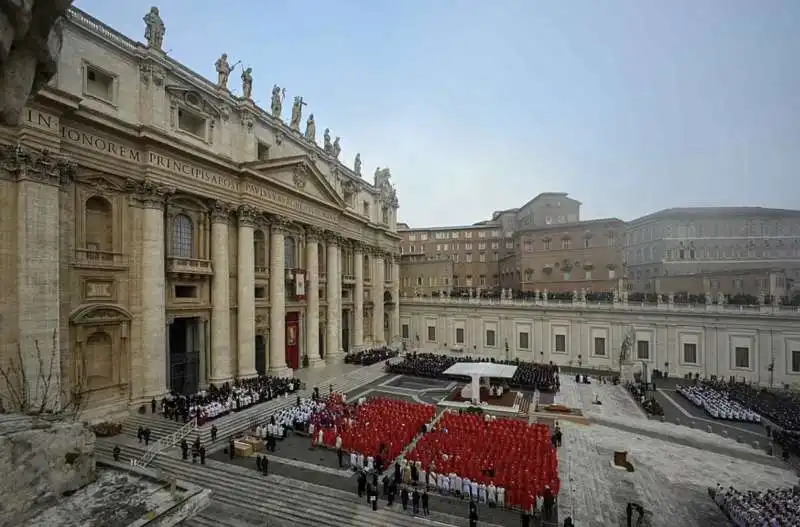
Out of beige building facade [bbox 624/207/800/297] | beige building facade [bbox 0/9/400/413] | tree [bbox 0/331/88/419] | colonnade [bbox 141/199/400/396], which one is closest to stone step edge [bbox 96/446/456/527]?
tree [bbox 0/331/88/419]

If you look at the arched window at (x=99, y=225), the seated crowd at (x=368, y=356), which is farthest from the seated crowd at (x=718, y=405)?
the arched window at (x=99, y=225)

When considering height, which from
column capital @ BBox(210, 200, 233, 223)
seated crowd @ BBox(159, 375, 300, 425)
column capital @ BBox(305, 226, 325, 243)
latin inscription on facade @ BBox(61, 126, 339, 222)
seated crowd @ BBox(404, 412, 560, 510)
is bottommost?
seated crowd @ BBox(404, 412, 560, 510)

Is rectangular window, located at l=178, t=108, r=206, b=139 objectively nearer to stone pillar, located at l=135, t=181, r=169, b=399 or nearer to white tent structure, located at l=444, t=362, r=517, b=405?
stone pillar, located at l=135, t=181, r=169, b=399

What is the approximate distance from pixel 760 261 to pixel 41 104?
5610 cm

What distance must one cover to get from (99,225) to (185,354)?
8963mm

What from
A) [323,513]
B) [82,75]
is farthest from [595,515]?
[82,75]

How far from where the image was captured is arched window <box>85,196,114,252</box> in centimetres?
2092

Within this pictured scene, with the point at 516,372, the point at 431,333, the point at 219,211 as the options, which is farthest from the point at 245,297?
the point at 431,333

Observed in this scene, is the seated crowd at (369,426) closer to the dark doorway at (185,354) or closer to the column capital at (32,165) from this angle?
the dark doorway at (185,354)

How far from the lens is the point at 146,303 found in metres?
22.2

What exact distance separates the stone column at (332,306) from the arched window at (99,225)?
18.8 m

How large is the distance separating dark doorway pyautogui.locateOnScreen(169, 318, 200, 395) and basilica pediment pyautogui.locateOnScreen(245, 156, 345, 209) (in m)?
11.5

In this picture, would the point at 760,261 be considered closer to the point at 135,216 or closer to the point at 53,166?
the point at 135,216

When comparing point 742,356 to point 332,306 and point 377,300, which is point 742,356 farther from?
point 332,306
